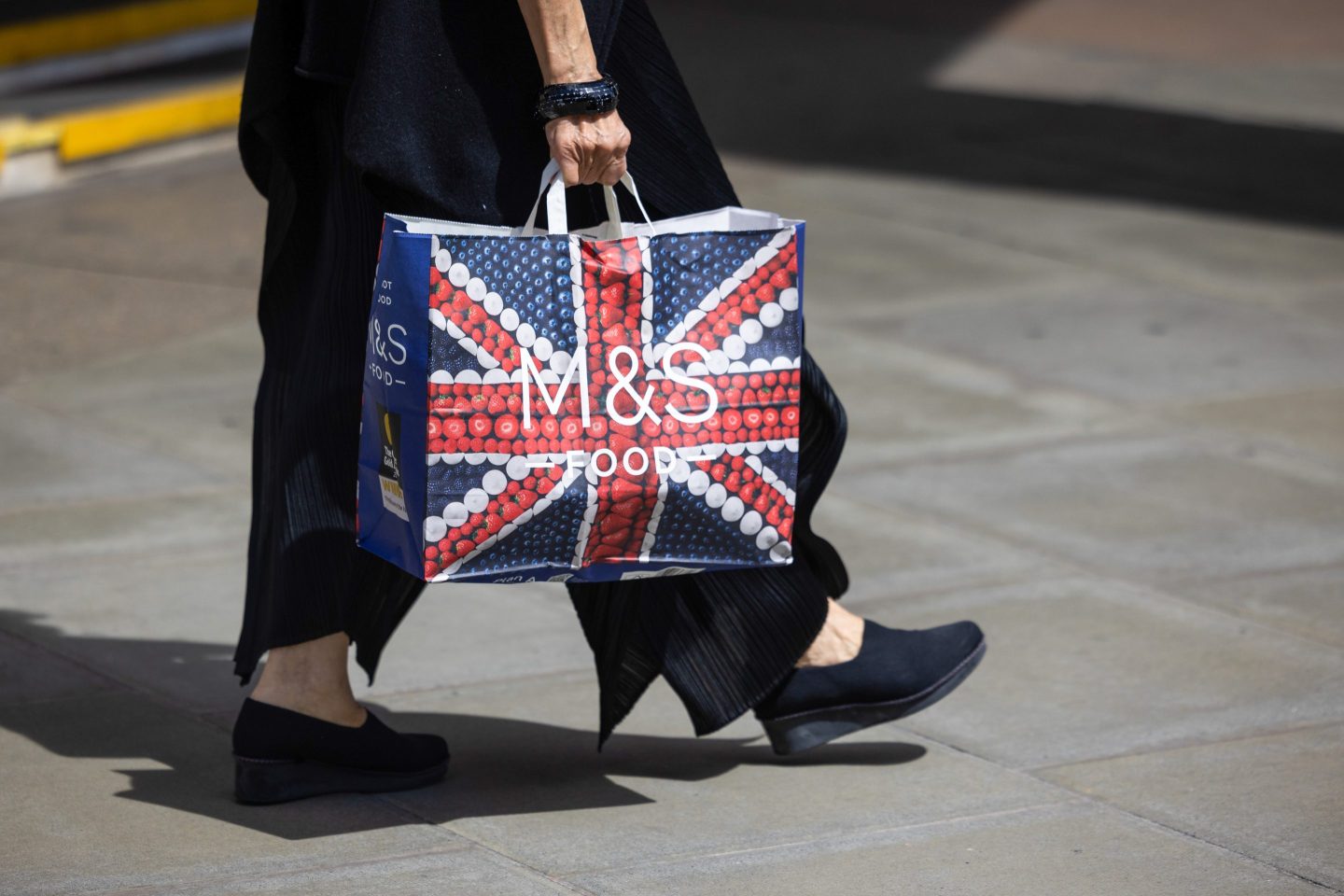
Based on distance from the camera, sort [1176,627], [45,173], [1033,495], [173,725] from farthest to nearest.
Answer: [45,173] → [1033,495] → [1176,627] → [173,725]

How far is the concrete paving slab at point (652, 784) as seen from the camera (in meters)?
3.09

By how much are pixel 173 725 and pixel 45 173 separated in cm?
553

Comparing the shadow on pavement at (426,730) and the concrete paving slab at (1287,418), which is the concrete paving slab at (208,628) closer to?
the shadow on pavement at (426,730)

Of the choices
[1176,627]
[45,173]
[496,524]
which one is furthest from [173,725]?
[45,173]

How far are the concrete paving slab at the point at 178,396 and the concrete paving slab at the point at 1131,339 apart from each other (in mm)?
1983

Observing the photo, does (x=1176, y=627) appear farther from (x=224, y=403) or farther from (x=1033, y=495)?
(x=224, y=403)

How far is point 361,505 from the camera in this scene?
2.94m

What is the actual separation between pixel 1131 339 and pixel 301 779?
3843 mm

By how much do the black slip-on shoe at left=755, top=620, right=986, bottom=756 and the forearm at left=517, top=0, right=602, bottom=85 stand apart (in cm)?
108

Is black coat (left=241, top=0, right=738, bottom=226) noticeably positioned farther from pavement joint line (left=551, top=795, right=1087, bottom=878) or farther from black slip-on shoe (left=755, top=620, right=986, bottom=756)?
pavement joint line (left=551, top=795, right=1087, bottom=878)

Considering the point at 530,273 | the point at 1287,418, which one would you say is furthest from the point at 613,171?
the point at 1287,418

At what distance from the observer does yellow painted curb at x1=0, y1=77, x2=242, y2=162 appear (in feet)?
27.6

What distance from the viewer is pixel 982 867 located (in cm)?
297

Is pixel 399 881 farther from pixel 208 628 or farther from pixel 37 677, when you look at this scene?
pixel 208 628
